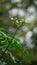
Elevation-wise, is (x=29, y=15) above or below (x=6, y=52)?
above

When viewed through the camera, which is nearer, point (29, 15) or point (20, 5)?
point (29, 15)

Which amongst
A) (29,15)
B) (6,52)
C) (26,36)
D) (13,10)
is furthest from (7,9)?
(6,52)

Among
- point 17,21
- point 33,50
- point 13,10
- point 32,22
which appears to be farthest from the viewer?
point 13,10

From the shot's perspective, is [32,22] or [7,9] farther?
[7,9]

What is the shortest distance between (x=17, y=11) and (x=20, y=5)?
285 millimetres

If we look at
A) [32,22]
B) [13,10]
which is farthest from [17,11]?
[32,22]

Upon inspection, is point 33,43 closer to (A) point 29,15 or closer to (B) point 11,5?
(A) point 29,15

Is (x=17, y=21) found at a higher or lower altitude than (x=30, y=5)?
lower

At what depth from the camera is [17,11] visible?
13.0 ft

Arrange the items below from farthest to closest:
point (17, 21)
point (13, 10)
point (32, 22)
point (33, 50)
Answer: point (13, 10) < point (32, 22) < point (33, 50) < point (17, 21)

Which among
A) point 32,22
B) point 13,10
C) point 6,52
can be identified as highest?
point 13,10

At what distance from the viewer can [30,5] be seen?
416 centimetres

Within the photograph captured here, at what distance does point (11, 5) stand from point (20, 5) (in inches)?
6.2

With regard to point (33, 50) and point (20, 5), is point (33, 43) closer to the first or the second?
point (33, 50)
